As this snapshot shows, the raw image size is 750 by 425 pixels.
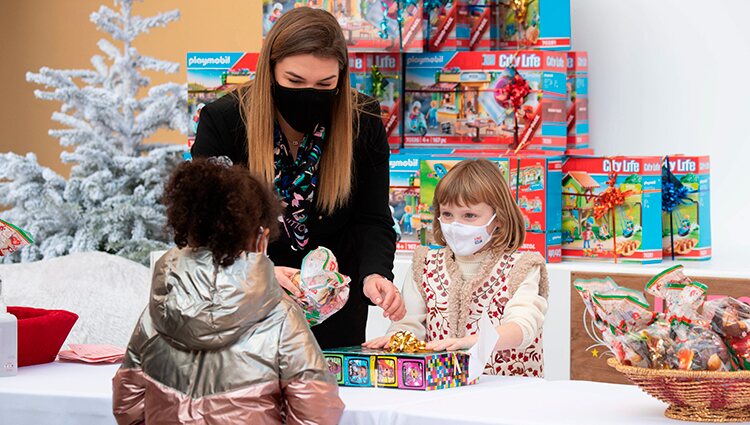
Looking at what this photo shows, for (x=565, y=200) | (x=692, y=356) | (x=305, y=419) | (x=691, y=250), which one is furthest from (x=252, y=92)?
(x=691, y=250)

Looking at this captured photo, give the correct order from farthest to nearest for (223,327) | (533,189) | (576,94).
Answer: (576,94)
(533,189)
(223,327)

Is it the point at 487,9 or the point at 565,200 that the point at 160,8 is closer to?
the point at 487,9

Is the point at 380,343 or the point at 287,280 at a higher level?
the point at 287,280

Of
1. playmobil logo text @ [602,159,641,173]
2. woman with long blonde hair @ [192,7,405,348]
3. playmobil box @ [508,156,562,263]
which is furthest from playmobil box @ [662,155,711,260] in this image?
woman with long blonde hair @ [192,7,405,348]

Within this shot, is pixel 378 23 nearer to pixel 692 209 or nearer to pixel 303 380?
pixel 692 209

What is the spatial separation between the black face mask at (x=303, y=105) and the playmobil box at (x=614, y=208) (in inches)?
52.0

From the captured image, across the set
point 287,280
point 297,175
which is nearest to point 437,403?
point 287,280

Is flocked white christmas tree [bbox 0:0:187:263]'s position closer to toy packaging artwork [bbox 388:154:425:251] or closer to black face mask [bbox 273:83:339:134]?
toy packaging artwork [bbox 388:154:425:251]

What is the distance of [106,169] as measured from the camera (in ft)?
18.7

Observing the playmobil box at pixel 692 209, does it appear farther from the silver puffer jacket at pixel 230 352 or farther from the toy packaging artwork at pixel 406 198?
the silver puffer jacket at pixel 230 352

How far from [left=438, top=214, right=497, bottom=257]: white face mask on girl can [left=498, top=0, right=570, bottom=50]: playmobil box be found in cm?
118

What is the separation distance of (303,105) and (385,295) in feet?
1.46

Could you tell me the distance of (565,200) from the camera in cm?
345

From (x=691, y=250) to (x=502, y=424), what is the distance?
6.24 ft
